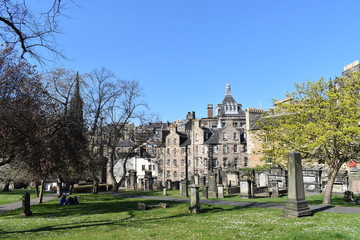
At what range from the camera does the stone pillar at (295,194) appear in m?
12.5

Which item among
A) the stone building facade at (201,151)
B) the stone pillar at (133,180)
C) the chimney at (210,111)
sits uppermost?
the chimney at (210,111)

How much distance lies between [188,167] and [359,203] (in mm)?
42314

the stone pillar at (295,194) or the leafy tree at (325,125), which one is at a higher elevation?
the leafy tree at (325,125)

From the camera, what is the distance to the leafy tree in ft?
53.3

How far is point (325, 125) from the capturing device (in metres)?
16.3

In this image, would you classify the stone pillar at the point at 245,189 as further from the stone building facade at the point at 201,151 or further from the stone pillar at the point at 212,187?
the stone building facade at the point at 201,151

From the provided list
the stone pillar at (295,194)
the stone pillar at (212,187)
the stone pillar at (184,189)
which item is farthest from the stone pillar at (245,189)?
the stone pillar at (295,194)

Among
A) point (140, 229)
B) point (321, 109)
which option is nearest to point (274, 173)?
point (321, 109)

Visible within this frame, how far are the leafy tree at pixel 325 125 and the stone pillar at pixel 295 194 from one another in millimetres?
3168

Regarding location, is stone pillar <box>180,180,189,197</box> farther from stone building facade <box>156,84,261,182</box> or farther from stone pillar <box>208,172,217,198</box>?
stone building facade <box>156,84,261,182</box>

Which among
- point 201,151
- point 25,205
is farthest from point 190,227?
point 201,151

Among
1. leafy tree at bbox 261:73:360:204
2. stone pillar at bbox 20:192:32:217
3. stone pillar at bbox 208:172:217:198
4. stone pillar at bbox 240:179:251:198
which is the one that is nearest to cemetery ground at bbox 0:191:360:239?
stone pillar at bbox 20:192:32:217

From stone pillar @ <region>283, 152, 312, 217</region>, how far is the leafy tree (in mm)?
3168

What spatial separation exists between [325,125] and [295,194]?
18.9ft
